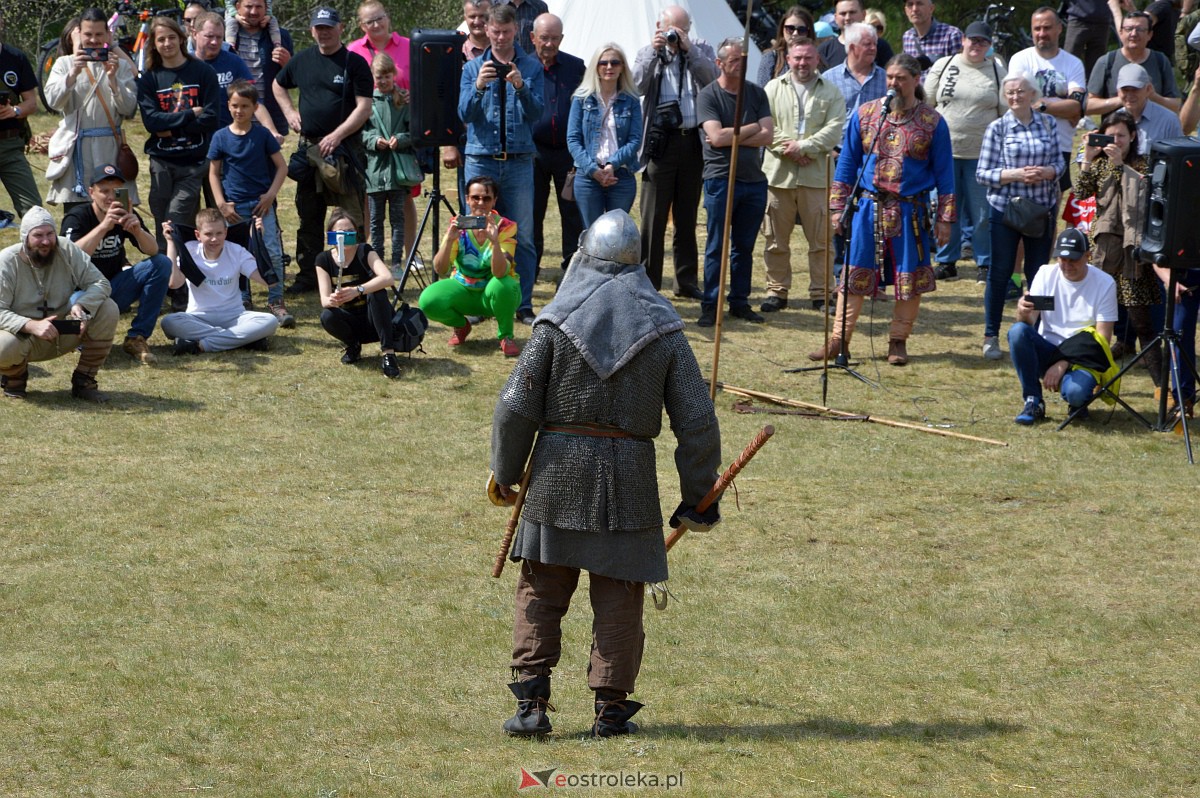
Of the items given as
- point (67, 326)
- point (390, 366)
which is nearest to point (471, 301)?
point (390, 366)

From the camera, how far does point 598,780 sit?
14.8 ft

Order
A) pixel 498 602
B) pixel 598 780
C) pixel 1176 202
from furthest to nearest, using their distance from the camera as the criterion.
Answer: pixel 1176 202, pixel 498 602, pixel 598 780

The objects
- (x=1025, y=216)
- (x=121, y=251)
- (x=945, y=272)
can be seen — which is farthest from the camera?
(x=945, y=272)

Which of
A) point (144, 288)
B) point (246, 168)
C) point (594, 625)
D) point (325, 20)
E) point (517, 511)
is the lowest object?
point (594, 625)

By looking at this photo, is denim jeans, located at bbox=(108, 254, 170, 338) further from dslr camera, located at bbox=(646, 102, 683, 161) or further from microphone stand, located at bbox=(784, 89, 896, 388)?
microphone stand, located at bbox=(784, 89, 896, 388)

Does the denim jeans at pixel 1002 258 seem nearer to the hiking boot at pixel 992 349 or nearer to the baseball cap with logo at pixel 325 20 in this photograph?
the hiking boot at pixel 992 349

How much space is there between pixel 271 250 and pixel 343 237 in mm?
1434

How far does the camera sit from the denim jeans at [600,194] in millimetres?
10469

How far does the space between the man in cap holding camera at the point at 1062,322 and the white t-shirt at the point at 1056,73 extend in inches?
115

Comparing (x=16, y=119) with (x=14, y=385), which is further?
(x=16, y=119)

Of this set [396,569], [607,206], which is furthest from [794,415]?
[396,569]

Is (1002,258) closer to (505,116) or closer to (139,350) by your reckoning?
(505,116)

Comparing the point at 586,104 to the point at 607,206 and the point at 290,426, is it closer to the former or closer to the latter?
the point at 607,206

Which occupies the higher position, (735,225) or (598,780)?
(735,225)
